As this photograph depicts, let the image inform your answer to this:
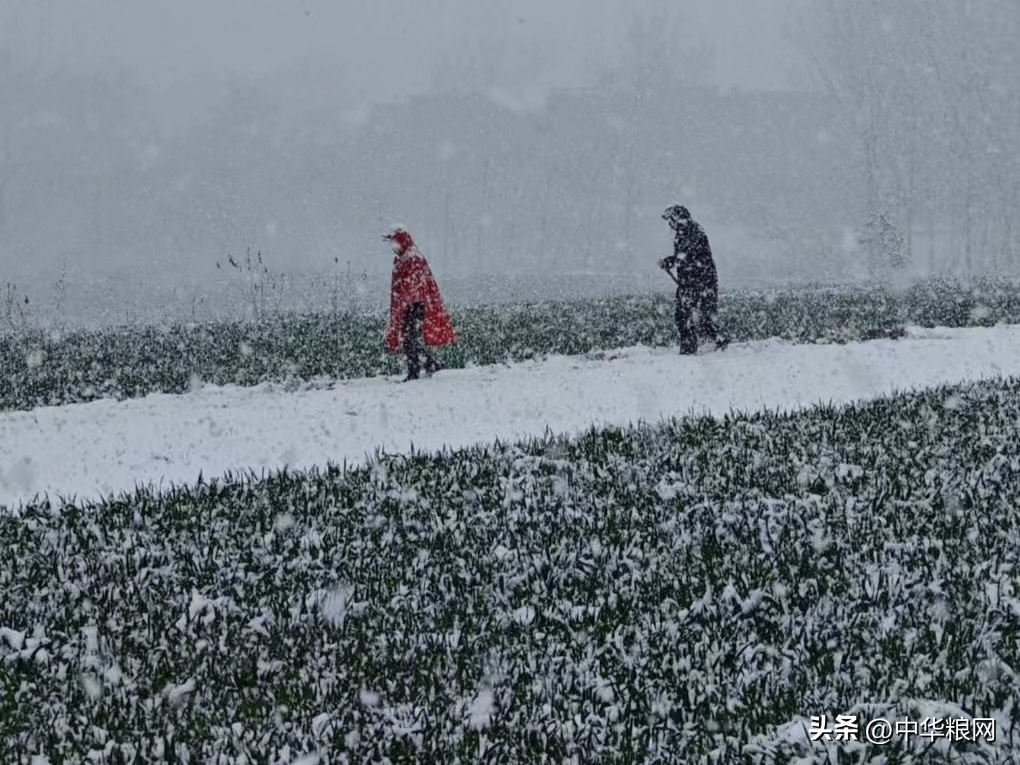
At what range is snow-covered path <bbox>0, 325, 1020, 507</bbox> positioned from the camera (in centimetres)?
915

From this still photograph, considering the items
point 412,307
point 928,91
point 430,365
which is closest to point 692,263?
point 430,365

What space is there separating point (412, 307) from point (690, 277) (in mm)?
4374

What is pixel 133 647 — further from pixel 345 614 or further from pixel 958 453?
pixel 958 453

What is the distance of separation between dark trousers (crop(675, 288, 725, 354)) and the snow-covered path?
12.6 inches

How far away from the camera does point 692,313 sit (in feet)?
50.1

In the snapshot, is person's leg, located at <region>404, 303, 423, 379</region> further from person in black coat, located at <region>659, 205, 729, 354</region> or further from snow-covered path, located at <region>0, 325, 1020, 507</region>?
person in black coat, located at <region>659, 205, 729, 354</region>

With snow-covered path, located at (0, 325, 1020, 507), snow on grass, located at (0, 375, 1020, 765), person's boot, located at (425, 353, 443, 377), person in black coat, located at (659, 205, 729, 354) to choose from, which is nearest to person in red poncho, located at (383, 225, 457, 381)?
person's boot, located at (425, 353, 443, 377)

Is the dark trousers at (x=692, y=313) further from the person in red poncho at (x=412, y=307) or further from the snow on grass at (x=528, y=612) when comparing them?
the snow on grass at (x=528, y=612)

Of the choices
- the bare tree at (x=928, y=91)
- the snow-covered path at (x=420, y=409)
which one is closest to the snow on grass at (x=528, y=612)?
the snow-covered path at (x=420, y=409)

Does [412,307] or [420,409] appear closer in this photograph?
[420,409]

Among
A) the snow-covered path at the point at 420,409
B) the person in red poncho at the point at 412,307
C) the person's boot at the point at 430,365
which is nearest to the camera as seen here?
the snow-covered path at the point at 420,409

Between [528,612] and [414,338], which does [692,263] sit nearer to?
[414,338]

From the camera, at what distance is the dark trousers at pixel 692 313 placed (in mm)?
15250

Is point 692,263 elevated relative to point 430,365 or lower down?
elevated
